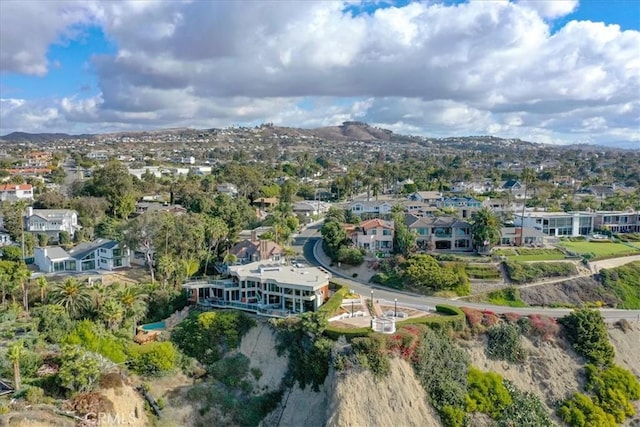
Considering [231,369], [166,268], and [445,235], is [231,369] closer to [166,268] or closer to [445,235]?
[166,268]

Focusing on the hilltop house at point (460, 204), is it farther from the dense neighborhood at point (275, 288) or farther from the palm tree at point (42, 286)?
the palm tree at point (42, 286)

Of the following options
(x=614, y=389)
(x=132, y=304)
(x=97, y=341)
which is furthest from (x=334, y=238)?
(x=614, y=389)

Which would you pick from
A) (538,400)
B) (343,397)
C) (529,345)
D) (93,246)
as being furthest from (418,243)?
(93,246)

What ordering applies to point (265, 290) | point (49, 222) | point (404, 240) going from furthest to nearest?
point (49, 222), point (404, 240), point (265, 290)

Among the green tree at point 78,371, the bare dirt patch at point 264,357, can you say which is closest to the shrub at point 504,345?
the bare dirt patch at point 264,357

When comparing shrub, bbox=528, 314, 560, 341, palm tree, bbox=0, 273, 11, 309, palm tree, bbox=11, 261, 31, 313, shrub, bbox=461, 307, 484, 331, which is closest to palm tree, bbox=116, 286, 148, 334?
palm tree, bbox=11, 261, 31, 313

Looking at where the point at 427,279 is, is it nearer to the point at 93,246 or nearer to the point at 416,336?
the point at 416,336
